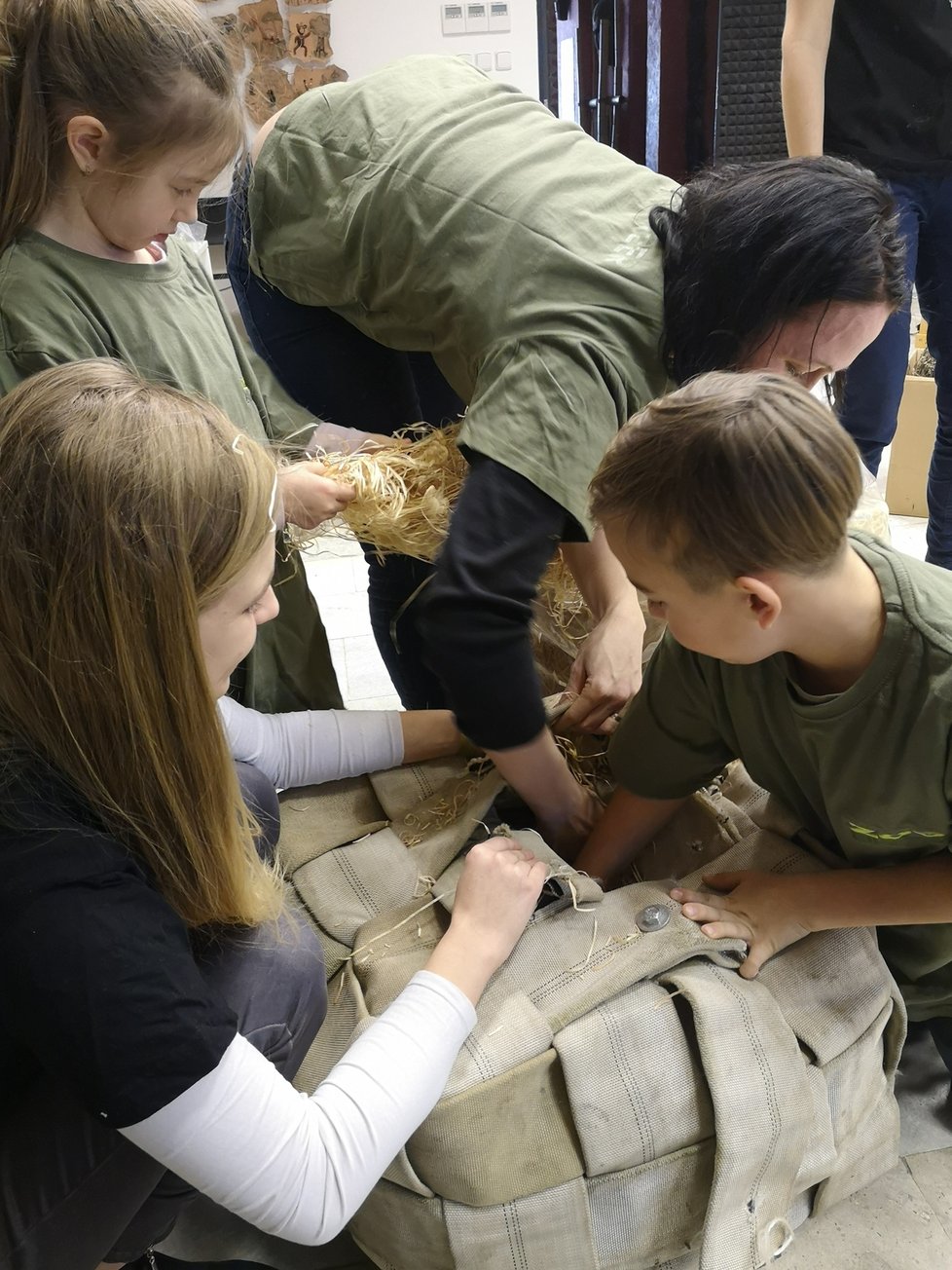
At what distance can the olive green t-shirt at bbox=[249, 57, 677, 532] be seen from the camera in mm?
927

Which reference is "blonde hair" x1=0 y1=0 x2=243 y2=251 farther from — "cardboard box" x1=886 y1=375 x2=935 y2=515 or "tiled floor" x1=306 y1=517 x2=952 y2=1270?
"cardboard box" x1=886 y1=375 x2=935 y2=515

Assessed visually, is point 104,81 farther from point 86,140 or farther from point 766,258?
point 766,258

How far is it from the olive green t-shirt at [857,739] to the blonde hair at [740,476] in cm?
11

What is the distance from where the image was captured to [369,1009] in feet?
3.11

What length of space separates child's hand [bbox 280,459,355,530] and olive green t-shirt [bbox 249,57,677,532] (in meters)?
0.19

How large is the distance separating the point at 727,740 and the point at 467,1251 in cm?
54

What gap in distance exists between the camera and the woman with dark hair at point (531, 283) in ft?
3.03

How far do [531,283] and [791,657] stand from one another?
431mm

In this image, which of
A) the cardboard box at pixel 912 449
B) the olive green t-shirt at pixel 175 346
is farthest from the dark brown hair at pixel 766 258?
the cardboard box at pixel 912 449

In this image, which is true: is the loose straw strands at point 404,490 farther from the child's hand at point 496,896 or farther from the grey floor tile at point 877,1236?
the grey floor tile at point 877,1236

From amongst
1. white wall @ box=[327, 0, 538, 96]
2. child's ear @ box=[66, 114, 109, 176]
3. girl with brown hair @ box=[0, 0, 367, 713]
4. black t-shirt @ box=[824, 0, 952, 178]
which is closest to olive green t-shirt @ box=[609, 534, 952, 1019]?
girl with brown hair @ box=[0, 0, 367, 713]

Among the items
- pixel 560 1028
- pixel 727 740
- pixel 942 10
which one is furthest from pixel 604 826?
pixel 942 10

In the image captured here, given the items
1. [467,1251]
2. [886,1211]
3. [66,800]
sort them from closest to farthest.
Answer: [66,800] → [467,1251] → [886,1211]

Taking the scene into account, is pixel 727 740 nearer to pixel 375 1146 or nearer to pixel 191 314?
pixel 375 1146
